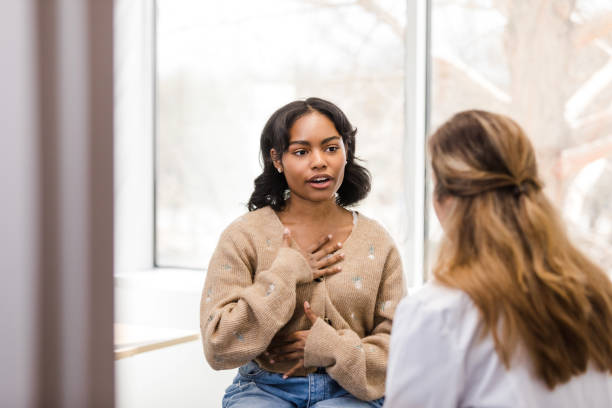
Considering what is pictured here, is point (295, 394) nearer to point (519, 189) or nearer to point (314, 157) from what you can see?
point (314, 157)

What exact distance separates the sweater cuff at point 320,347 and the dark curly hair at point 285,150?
0.39 metres

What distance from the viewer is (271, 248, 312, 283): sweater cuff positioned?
131 centimetres

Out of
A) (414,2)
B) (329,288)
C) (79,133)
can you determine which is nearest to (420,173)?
(414,2)

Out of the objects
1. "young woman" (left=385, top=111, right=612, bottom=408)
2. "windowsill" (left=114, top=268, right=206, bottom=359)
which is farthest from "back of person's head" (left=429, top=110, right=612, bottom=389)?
"windowsill" (left=114, top=268, right=206, bottom=359)

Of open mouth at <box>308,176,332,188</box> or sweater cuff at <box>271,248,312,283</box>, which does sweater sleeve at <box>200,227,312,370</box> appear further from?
open mouth at <box>308,176,332,188</box>

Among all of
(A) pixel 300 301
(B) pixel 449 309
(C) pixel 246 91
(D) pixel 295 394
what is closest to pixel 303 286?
(A) pixel 300 301

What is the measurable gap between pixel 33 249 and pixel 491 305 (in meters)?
0.63

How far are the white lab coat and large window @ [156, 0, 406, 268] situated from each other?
1.43 metres

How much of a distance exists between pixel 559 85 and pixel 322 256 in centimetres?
114

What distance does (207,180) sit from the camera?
2730 mm

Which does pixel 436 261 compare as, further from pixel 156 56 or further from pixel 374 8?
pixel 156 56

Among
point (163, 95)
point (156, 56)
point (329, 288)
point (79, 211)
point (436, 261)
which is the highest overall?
point (156, 56)

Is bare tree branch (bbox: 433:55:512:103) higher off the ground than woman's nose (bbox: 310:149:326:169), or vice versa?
bare tree branch (bbox: 433:55:512:103)

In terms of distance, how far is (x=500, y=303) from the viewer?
791 millimetres
